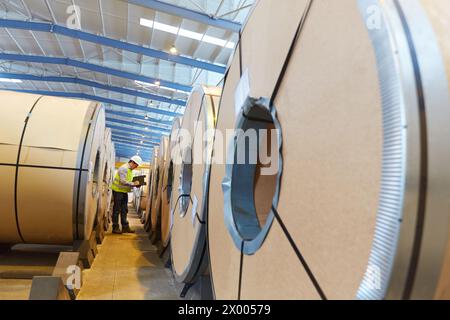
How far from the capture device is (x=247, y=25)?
1.64 metres

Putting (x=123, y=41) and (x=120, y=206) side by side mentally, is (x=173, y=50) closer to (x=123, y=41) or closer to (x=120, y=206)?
(x=123, y=41)

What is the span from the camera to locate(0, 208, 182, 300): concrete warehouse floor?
98.7 inches

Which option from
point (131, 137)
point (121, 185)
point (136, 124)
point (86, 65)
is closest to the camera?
point (121, 185)

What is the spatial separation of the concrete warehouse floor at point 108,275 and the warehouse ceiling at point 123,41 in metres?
4.79

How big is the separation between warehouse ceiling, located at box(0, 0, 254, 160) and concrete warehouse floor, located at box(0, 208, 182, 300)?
4790mm

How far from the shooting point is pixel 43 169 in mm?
2742

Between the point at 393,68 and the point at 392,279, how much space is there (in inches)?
14.5

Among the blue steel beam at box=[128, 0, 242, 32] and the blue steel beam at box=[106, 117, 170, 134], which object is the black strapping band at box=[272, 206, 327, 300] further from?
the blue steel beam at box=[106, 117, 170, 134]

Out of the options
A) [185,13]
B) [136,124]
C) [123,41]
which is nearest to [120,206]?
[185,13]

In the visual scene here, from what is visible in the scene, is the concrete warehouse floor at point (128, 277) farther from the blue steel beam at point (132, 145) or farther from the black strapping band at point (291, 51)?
the blue steel beam at point (132, 145)

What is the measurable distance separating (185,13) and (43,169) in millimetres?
4778

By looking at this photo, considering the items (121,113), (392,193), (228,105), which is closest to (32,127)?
(228,105)

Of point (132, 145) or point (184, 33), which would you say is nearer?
point (184, 33)

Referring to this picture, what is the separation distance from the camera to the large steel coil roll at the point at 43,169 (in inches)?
107
